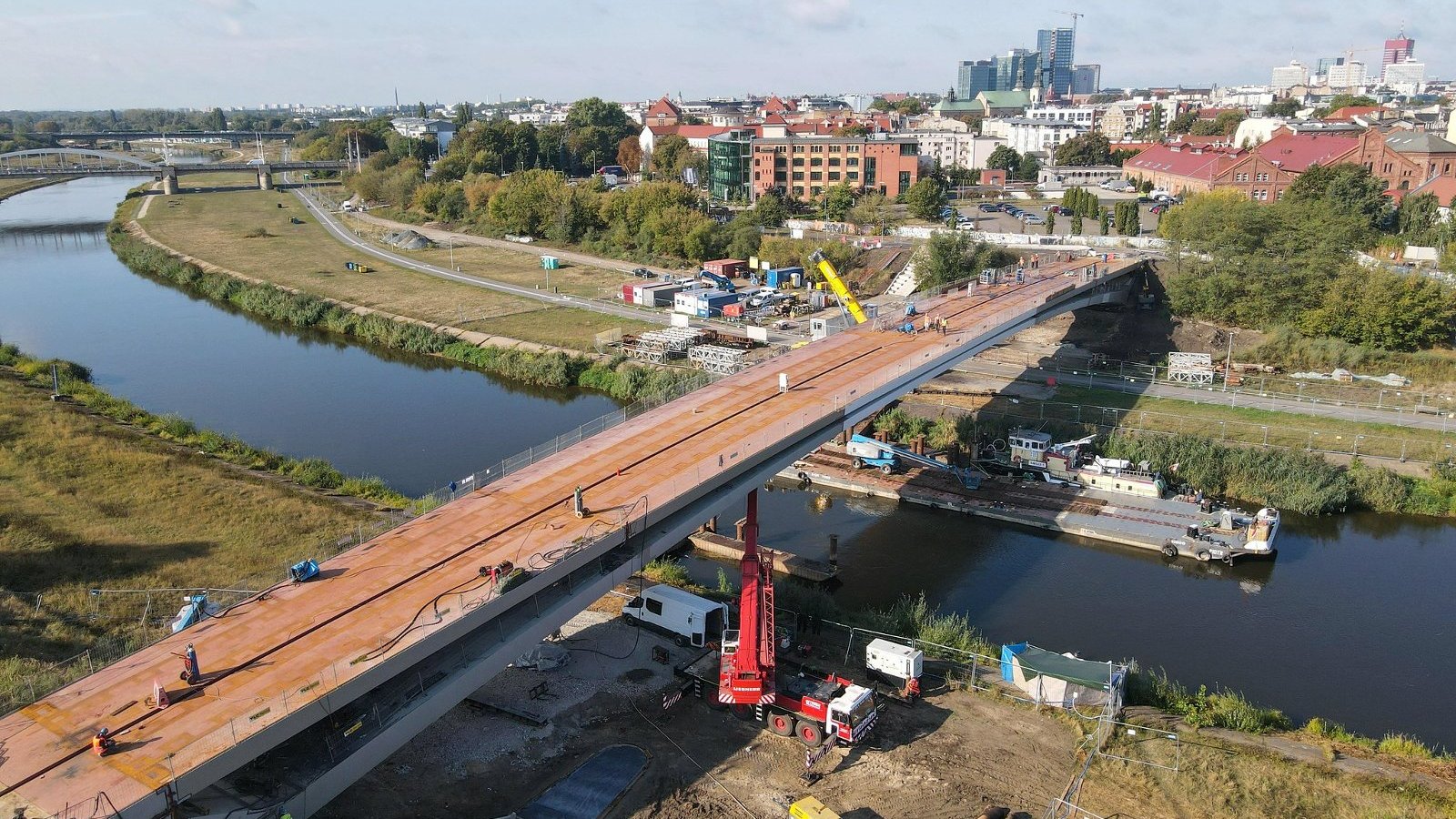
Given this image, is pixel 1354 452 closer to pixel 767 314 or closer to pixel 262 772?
pixel 767 314

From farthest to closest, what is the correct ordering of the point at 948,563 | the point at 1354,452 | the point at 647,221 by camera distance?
the point at 647,221 < the point at 1354,452 < the point at 948,563

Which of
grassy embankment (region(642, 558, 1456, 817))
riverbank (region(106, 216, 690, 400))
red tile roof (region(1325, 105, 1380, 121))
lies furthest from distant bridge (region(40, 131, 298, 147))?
grassy embankment (region(642, 558, 1456, 817))

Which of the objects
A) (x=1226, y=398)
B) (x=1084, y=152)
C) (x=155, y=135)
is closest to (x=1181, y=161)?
(x=1084, y=152)

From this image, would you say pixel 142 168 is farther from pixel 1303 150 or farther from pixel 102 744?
pixel 102 744

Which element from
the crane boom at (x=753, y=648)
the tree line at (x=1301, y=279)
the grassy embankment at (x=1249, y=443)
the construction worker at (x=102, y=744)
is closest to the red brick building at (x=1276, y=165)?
the tree line at (x=1301, y=279)

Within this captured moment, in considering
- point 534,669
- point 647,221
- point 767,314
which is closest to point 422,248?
point 647,221

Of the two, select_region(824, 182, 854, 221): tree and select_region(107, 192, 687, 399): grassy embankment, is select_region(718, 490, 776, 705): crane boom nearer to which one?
select_region(107, 192, 687, 399): grassy embankment
